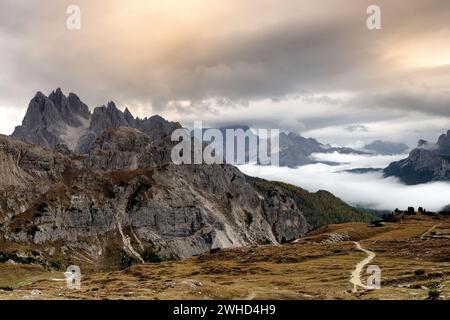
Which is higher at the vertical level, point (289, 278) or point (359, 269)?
point (359, 269)

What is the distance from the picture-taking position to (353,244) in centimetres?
18700

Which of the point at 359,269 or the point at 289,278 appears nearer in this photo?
the point at 359,269

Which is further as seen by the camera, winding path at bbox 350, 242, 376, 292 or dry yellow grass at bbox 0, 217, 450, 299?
winding path at bbox 350, 242, 376, 292

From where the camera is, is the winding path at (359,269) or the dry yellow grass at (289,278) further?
the winding path at (359,269)

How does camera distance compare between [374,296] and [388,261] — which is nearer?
[374,296]
